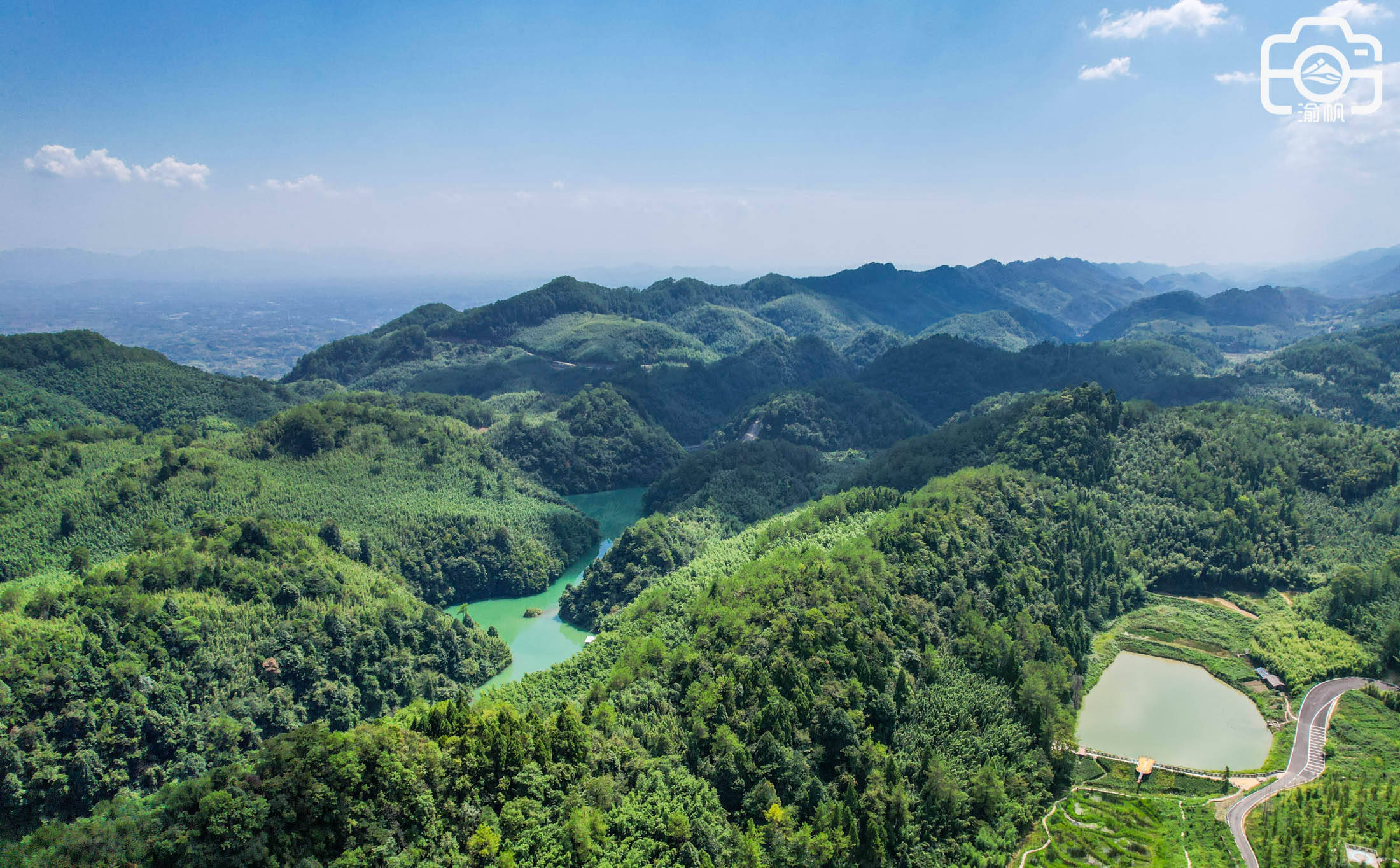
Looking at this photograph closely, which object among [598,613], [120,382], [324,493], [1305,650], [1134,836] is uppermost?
[120,382]

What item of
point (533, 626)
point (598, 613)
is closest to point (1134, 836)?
point (598, 613)

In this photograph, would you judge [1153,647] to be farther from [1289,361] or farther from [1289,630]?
[1289,361]

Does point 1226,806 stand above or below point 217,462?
below

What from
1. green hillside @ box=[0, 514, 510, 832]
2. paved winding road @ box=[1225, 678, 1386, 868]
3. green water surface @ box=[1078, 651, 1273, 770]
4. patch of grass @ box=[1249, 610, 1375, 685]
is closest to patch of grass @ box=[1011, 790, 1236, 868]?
paved winding road @ box=[1225, 678, 1386, 868]

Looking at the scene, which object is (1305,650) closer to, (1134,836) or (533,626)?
(1134,836)

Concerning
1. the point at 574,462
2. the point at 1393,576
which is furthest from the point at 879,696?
the point at 574,462

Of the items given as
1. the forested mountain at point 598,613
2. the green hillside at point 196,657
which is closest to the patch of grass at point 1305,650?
the forested mountain at point 598,613
